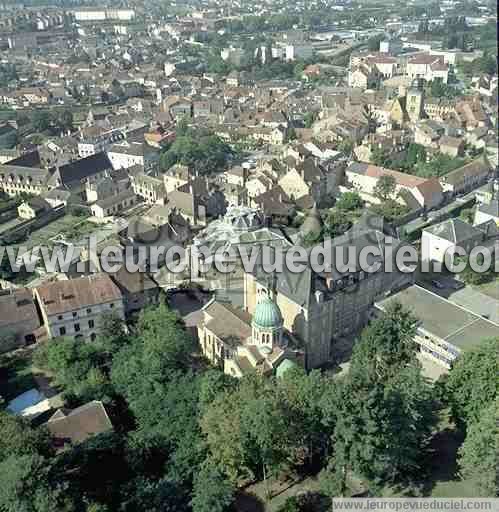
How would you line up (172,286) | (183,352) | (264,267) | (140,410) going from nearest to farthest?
(140,410) < (183,352) < (264,267) < (172,286)

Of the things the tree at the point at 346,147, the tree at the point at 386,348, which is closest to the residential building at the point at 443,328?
the tree at the point at 386,348

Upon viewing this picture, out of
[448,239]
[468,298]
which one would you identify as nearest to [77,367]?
[468,298]

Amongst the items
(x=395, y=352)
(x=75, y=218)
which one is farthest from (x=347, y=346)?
(x=75, y=218)

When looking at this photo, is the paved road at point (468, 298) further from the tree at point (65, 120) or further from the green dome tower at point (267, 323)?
the tree at point (65, 120)

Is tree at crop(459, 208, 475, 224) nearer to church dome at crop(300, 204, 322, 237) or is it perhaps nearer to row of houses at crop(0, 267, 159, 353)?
church dome at crop(300, 204, 322, 237)

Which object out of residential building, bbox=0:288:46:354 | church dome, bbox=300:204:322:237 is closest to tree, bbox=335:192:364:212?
church dome, bbox=300:204:322:237

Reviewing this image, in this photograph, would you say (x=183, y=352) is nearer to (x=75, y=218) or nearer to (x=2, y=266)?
(x=2, y=266)

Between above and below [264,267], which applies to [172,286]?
below
